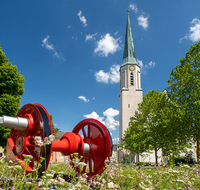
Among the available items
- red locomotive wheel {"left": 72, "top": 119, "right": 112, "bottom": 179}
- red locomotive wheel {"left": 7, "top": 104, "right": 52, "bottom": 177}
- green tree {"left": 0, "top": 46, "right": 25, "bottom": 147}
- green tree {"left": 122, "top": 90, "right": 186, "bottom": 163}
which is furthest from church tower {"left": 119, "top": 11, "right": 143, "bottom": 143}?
red locomotive wheel {"left": 7, "top": 104, "right": 52, "bottom": 177}

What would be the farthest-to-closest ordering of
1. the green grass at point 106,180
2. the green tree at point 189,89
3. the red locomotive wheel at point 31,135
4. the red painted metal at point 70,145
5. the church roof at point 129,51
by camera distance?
the church roof at point 129,51 < the green tree at point 189,89 < the red painted metal at point 70,145 < the red locomotive wheel at point 31,135 < the green grass at point 106,180

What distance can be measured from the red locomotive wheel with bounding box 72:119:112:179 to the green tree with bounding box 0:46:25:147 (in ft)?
35.7

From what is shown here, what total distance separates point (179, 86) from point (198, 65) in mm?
2216

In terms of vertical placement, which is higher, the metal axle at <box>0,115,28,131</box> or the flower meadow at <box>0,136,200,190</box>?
the metal axle at <box>0,115,28,131</box>

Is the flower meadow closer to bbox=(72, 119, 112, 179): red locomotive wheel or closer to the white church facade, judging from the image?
bbox=(72, 119, 112, 179): red locomotive wheel

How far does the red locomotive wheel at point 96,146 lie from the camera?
16.1 feet

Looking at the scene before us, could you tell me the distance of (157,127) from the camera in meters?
17.7

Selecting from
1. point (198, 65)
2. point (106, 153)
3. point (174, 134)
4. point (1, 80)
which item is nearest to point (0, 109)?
point (1, 80)

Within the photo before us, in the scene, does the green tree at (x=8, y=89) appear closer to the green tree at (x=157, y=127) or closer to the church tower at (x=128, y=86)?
the green tree at (x=157, y=127)

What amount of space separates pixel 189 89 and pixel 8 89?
14792 millimetres

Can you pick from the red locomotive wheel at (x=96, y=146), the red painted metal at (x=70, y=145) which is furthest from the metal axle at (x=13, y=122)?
the red locomotive wheel at (x=96, y=146)

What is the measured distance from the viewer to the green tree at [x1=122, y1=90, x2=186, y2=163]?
578 inches

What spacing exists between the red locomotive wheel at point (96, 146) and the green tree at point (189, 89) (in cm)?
1028

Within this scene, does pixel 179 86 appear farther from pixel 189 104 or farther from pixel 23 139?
pixel 23 139
